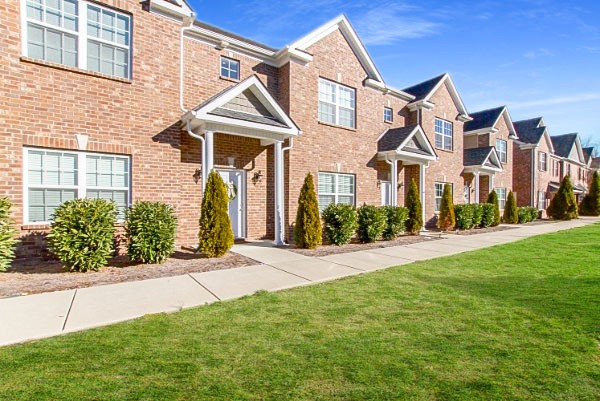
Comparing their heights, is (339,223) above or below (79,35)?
below

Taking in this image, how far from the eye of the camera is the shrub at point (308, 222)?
9.81 metres

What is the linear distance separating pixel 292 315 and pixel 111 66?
8314 millimetres

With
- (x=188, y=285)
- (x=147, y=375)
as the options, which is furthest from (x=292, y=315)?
(x=188, y=285)

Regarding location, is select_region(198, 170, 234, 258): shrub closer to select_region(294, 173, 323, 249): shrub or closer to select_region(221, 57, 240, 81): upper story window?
select_region(294, 173, 323, 249): shrub

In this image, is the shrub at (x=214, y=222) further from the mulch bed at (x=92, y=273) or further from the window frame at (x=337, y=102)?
the window frame at (x=337, y=102)

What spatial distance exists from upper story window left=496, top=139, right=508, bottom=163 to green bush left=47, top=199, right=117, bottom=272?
25771 millimetres

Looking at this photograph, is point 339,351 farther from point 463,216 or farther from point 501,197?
point 501,197

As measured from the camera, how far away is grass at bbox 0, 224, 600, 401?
261 cm

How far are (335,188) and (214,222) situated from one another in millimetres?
6329

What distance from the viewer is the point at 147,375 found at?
283 centimetres

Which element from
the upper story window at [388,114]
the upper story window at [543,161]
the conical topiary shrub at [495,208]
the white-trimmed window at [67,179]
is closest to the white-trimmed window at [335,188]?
the upper story window at [388,114]

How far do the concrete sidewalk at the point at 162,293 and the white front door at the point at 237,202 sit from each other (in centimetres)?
259

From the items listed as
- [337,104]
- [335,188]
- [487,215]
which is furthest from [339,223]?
[487,215]

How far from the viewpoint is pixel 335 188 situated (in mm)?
13250
